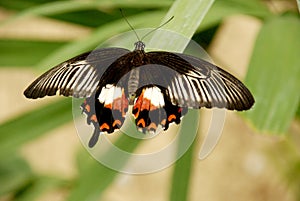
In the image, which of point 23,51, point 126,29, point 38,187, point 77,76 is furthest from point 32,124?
point 77,76

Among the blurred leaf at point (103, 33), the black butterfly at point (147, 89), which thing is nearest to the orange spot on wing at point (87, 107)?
the black butterfly at point (147, 89)

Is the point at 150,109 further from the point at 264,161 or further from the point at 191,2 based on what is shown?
the point at 264,161

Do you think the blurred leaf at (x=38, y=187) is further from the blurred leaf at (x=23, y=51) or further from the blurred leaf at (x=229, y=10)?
the blurred leaf at (x=229, y=10)

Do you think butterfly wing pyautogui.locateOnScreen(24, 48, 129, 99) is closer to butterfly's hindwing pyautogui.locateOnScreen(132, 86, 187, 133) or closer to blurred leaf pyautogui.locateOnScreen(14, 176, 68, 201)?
butterfly's hindwing pyautogui.locateOnScreen(132, 86, 187, 133)

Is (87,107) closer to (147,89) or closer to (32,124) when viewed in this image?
(147,89)

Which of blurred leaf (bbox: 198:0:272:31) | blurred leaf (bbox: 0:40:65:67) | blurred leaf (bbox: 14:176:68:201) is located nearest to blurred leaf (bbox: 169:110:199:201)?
blurred leaf (bbox: 198:0:272:31)
